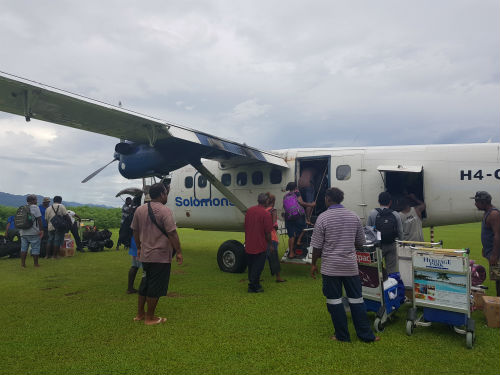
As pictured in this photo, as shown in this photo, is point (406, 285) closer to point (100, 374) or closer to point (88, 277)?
point (100, 374)

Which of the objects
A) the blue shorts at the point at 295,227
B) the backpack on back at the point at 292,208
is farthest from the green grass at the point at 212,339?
the backpack on back at the point at 292,208

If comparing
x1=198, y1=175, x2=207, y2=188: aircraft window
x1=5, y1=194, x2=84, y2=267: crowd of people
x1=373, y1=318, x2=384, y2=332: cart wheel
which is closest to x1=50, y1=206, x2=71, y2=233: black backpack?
x1=5, y1=194, x2=84, y2=267: crowd of people

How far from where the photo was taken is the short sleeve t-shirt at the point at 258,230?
22.5ft

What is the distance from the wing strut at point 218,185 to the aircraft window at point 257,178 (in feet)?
2.63

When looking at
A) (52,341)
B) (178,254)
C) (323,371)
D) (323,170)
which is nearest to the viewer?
(323,371)

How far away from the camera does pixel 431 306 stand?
4.56 metres

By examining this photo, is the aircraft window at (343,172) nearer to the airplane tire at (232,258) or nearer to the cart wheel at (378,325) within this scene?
the airplane tire at (232,258)

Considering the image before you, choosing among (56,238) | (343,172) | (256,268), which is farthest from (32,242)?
(343,172)

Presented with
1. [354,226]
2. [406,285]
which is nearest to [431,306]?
[406,285]

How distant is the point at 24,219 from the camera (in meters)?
9.52

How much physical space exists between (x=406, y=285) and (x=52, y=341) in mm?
5452

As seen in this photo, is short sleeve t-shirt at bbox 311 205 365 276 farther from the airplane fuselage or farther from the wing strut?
the wing strut

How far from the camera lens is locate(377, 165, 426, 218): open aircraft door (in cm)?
814

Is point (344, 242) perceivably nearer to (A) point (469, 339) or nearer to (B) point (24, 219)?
(A) point (469, 339)
